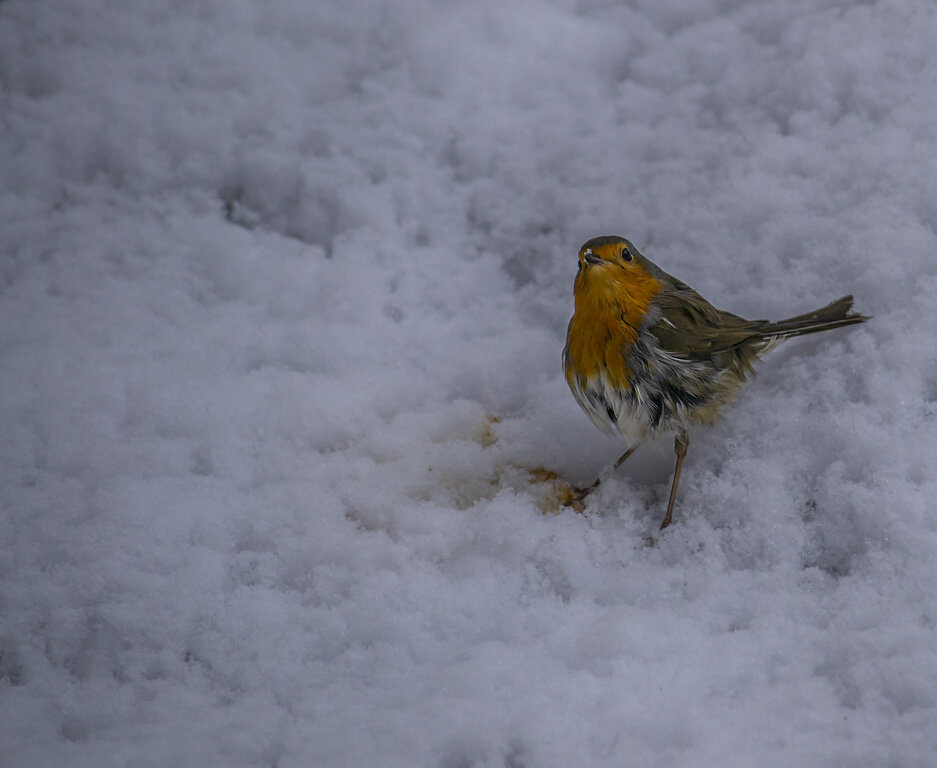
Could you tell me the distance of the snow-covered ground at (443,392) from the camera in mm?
1928

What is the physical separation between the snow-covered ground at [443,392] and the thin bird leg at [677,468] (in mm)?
61

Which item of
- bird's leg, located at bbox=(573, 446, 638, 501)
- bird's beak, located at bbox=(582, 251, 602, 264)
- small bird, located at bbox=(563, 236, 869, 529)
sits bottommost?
bird's leg, located at bbox=(573, 446, 638, 501)

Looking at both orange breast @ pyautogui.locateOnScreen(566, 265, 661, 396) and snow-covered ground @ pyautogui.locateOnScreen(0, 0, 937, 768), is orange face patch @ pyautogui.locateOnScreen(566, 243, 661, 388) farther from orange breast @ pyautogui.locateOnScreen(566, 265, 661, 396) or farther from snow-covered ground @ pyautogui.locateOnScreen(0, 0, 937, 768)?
snow-covered ground @ pyautogui.locateOnScreen(0, 0, 937, 768)

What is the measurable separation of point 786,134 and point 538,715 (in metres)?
2.59

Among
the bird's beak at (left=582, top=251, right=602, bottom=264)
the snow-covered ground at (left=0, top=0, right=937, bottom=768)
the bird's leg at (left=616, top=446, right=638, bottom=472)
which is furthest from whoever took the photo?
the bird's leg at (left=616, top=446, right=638, bottom=472)

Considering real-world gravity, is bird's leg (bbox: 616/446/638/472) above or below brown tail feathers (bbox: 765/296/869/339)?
below

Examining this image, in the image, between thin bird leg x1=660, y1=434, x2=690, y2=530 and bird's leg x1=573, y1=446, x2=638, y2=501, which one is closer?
thin bird leg x1=660, y1=434, x2=690, y2=530

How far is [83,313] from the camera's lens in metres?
3.15

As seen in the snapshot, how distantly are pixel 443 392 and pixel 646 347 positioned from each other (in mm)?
855

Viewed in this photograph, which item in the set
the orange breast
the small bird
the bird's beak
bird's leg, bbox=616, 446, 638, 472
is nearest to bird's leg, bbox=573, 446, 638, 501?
bird's leg, bbox=616, 446, 638, 472

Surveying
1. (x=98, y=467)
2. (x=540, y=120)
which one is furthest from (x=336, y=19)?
(x=98, y=467)

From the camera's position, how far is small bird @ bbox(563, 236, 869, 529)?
2410 millimetres

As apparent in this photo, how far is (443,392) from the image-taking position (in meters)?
2.96

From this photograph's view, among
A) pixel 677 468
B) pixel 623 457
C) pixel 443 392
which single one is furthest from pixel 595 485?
pixel 443 392
